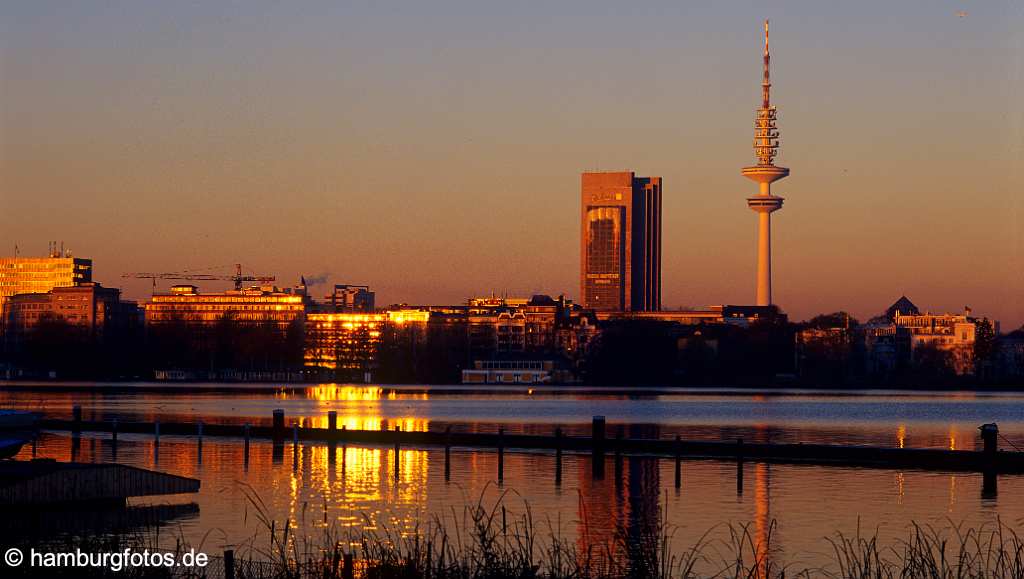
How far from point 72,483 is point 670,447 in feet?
82.1

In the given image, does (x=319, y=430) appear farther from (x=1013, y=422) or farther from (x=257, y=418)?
(x=1013, y=422)

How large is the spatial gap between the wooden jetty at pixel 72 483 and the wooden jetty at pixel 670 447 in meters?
15.9

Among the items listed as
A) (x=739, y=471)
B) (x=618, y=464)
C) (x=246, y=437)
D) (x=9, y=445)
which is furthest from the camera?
(x=246, y=437)

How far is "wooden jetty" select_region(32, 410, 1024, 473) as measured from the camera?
49513 millimetres

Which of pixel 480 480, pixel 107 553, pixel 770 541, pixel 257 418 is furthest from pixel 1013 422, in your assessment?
pixel 107 553

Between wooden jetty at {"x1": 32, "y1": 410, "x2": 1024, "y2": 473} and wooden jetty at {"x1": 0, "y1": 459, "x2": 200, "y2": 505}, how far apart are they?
15904 mm

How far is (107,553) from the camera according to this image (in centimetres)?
2244

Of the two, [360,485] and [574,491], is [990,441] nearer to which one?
[574,491]

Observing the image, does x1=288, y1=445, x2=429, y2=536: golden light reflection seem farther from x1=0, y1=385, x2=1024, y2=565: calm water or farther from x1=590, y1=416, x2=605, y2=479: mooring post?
x1=590, y1=416, x2=605, y2=479: mooring post

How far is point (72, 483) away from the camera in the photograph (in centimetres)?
3469

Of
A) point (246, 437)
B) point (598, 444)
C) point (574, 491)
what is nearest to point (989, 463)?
point (598, 444)

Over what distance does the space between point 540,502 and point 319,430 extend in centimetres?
2363

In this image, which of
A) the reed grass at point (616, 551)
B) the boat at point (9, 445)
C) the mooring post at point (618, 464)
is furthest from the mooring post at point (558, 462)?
the boat at point (9, 445)

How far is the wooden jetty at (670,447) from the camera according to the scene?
49.5 metres
